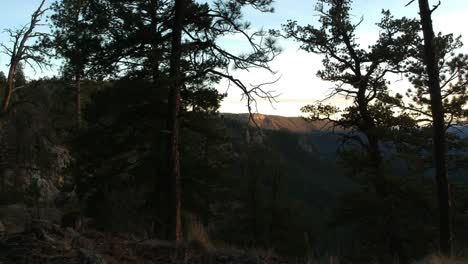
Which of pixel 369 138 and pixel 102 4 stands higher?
pixel 102 4

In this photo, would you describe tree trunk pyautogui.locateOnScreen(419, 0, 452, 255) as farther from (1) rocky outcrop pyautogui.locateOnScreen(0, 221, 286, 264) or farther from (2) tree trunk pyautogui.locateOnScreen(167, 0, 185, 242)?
(2) tree trunk pyautogui.locateOnScreen(167, 0, 185, 242)

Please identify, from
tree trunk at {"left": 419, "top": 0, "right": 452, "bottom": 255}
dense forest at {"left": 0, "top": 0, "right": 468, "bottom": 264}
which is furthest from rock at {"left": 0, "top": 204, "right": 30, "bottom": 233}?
tree trunk at {"left": 419, "top": 0, "right": 452, "bottom": 255}

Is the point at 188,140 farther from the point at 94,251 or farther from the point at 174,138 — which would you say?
the point at 94,251

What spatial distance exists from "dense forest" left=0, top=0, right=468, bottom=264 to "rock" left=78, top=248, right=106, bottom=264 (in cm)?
2

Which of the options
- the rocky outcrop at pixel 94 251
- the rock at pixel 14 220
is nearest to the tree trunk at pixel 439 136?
the rocky outcrop at pixel 94 251

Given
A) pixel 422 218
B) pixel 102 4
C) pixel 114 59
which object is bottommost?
pixel 422 218

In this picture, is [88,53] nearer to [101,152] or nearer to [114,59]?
[114,59]

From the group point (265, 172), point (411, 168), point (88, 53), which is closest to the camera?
point (88, 53)

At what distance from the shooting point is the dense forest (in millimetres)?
8531

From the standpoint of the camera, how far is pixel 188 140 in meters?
21.1

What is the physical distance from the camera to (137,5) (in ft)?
40.0

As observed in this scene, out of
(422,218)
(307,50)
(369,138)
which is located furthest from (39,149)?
(422,218)

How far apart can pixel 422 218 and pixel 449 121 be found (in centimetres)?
450

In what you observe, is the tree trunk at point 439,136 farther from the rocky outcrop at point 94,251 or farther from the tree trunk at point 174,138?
the tree trunk at point 174,138
